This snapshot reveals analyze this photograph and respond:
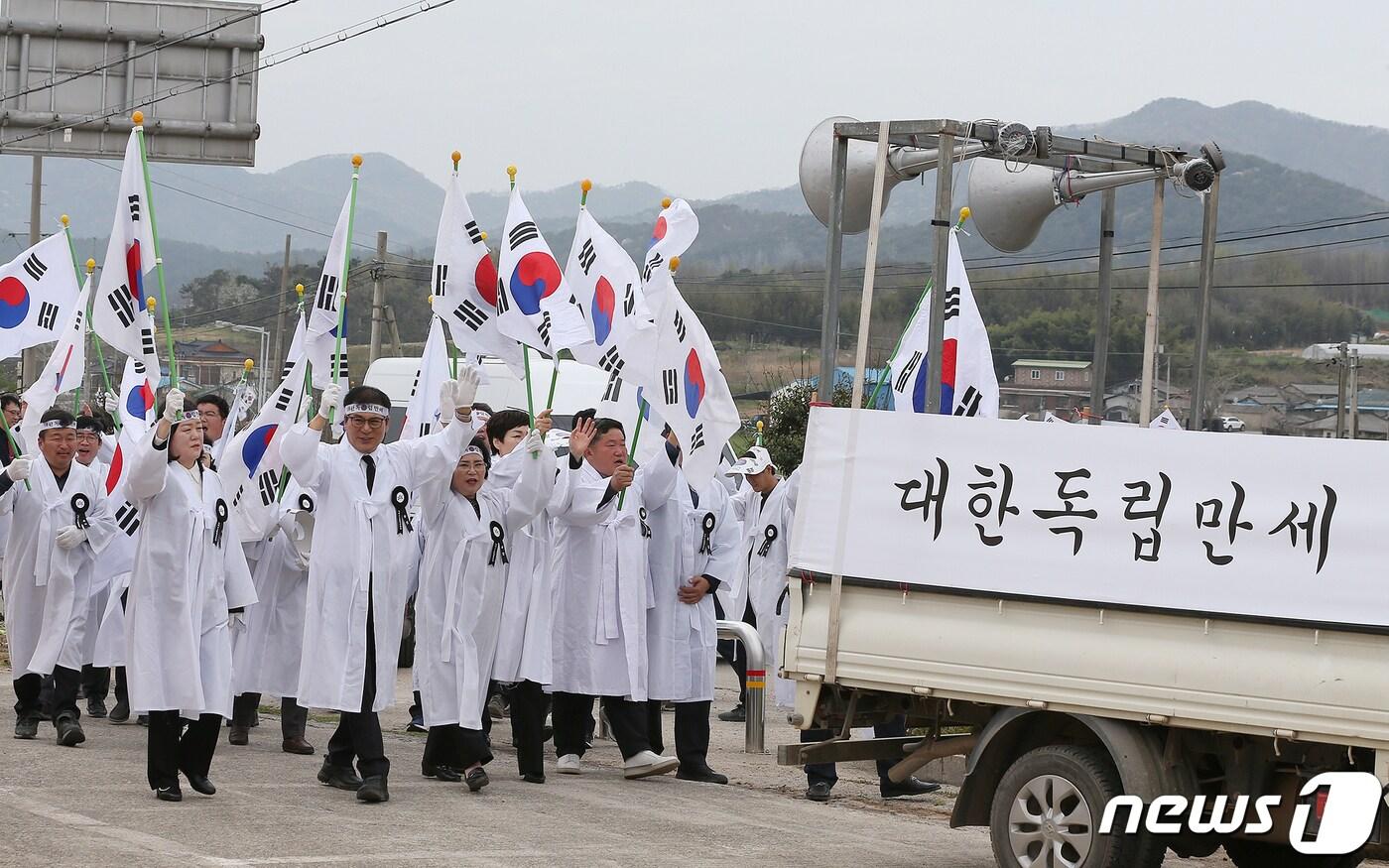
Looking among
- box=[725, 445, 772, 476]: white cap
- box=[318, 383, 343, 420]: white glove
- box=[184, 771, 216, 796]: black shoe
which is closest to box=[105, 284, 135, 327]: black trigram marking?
box=[318, 383, 343, 420]: white glove

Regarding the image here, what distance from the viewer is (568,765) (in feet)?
33.5

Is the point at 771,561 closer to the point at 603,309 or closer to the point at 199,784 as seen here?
the point at 603,309

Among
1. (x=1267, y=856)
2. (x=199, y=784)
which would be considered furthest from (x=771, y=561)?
(x=1267, y=856)

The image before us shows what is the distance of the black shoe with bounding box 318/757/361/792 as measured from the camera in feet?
29.3

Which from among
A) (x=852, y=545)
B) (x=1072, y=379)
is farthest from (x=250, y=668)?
(x=1072, y=379)

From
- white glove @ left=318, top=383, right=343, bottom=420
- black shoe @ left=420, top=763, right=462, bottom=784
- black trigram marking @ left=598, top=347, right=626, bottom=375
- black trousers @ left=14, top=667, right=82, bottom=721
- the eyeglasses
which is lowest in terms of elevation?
black shoe @ left=420, top=763, right=462, bottom=784

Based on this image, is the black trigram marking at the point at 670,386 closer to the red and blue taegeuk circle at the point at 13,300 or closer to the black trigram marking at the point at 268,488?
the black trigram marking at the point at 268,488

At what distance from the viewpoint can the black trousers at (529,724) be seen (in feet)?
31.8

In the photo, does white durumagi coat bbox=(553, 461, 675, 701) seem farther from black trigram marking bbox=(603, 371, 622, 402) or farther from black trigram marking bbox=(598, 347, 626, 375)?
black trigram marking bbox=(603, 371, 622, 402)

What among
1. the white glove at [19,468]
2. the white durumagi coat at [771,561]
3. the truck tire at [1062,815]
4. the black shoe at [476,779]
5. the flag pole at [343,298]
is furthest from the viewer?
the white durumagi coat at [771,561]

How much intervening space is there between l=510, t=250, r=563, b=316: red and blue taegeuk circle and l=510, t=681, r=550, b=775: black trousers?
2224 millimetres

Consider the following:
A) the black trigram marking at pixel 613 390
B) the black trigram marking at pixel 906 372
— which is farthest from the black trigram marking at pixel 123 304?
the black trigram marking at pixel 906 372

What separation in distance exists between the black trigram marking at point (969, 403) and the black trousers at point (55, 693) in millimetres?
5229

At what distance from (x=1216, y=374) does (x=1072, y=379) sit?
954 inches
